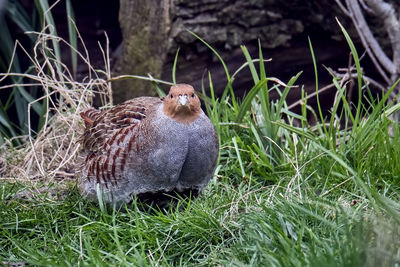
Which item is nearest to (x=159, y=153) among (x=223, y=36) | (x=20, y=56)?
(x=223, y=36)

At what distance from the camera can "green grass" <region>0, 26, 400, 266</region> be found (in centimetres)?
236

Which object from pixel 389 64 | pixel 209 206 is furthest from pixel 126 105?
pixel 389 64

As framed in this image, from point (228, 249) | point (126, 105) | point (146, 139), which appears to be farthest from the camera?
point (126, 105)

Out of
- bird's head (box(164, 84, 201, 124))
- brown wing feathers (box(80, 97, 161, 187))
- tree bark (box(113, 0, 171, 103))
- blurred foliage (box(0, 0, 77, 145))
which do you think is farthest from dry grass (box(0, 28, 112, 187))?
bird's head (box(164, 84, 201, 124))

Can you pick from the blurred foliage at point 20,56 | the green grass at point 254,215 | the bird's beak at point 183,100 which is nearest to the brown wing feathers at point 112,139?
the green grass at point 254,215

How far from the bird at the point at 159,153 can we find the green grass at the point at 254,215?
0.38ft

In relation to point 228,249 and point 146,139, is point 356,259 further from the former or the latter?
point 146,139

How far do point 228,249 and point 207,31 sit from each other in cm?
242

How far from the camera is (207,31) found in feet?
15.2

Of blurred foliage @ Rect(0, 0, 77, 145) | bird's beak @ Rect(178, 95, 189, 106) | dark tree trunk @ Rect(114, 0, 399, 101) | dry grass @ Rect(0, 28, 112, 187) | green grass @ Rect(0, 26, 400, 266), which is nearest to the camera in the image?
green grass @ Rect(0, 26, 400, 266)

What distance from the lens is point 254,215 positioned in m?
2.78

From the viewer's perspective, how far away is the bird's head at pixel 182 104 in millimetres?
2992

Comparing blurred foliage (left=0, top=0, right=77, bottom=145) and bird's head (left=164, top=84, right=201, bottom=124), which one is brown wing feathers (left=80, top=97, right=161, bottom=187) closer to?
bird's head (left=164, top=84, right=201, bottom=124)

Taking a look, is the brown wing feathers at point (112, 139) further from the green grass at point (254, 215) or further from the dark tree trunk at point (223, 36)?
the dark tree trunk at point (223, 36)
